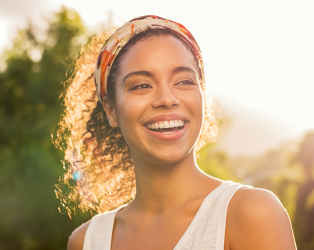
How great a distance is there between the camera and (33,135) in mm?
19547

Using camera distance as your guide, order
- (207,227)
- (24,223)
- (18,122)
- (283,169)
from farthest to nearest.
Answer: (18,122) < (283,169) < (24,223) < (207,227)

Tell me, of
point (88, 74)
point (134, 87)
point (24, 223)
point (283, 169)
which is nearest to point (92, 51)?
point (88, 74)

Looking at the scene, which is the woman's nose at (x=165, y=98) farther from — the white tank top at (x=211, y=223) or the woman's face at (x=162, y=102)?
the white tank top at (x=211, y=223)

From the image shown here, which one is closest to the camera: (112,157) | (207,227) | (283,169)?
(207,227)

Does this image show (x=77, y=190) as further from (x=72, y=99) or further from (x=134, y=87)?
(x=134, y=87)

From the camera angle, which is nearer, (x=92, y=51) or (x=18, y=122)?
(x=92, y=51)

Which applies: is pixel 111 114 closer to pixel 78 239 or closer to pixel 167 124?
pixel 167 124

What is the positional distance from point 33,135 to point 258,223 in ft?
62.2

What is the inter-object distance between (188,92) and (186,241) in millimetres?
930

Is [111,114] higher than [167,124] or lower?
higher

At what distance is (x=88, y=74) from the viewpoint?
3.61 m

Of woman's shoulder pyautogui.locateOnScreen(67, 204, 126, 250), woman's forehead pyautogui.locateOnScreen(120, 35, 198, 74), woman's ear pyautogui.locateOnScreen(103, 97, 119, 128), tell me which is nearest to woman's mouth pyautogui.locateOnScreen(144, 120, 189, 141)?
woman's forehead pyautogui.locateOnScreen(120, 35, 198, 74)

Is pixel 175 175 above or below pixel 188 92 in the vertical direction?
below

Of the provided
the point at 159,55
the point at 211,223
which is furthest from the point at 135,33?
the point at 211,223
